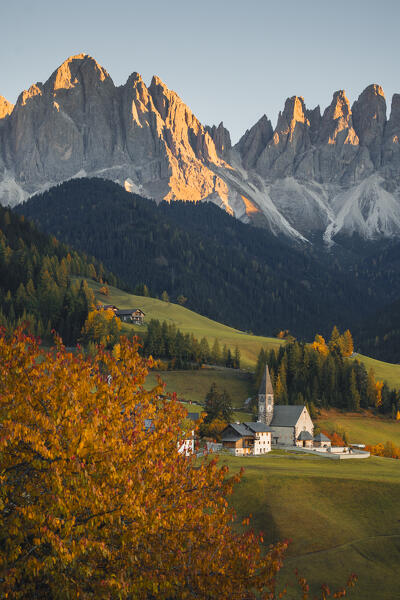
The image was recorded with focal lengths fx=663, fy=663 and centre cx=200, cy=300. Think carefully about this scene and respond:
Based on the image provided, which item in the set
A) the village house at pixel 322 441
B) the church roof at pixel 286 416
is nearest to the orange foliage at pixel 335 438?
the village house at pixel 322 441

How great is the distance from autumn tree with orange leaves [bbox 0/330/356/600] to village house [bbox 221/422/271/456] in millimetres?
78783

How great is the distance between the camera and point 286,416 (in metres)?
121

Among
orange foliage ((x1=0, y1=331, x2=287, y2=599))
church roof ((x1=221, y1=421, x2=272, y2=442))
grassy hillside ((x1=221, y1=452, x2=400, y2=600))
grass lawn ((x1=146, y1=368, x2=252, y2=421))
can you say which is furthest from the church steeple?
orange foliage ((x1=0, y1=331, x2=287, y2=599))

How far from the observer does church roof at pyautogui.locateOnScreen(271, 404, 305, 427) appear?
4717 inches

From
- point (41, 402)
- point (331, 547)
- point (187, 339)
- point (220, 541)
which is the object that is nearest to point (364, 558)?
point (331, 547)

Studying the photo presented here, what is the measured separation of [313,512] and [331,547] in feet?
25.7

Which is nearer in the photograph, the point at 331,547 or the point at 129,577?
the point at 129,577

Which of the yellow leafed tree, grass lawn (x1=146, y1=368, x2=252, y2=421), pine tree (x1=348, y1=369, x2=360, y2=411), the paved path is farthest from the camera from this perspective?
the yellow leafed tree

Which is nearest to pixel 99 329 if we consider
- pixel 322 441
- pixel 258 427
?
pixel 258 427

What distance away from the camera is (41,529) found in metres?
20.1

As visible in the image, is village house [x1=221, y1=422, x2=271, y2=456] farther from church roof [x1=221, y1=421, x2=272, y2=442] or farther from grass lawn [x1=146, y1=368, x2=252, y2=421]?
grass lawn [x1=146, y1=368, x2=252, y2=421]

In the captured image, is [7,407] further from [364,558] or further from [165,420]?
[364,558]

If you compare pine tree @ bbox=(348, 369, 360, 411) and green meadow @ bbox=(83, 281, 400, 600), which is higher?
pine tree @ bbox=(348, 369, 360, 411)

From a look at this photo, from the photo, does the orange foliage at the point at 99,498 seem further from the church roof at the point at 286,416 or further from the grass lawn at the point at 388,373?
the grass lawn at the point at 388,373
